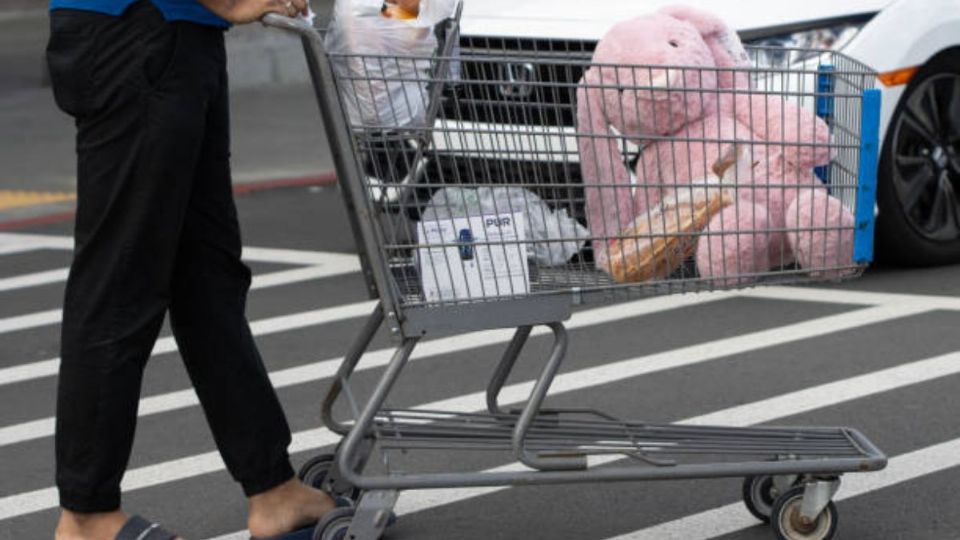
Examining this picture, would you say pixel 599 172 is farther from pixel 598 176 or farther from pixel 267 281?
pixel 267 281

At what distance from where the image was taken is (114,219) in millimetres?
4332

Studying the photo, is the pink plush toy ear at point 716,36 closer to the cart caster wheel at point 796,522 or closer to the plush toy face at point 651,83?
the plush toy face at point 651,83

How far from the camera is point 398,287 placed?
14.4 feet

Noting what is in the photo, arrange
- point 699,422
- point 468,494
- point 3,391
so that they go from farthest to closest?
point 3,391 < point 699,422 < point 468,494

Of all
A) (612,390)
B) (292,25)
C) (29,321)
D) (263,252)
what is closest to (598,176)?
(292,25)

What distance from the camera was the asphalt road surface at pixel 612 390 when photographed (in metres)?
5.00

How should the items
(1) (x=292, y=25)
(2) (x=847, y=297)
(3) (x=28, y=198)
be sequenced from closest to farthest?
(1) (x=292, y=25) → (2) (x=847, y=297) → (3) (x=28, y=198)

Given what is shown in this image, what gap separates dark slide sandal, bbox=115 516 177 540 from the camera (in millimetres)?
4531

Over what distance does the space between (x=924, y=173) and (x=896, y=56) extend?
0.55 meters

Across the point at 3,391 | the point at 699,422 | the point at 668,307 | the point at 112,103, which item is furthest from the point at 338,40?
the point at 668,307

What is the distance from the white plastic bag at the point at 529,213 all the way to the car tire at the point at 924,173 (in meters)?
3.61

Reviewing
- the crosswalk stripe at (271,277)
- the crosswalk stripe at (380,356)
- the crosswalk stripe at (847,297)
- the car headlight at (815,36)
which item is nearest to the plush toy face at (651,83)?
the crosswalk stripe at (380,356)

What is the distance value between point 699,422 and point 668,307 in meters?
1.79

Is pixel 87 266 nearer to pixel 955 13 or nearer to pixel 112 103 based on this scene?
pixel 112 103
